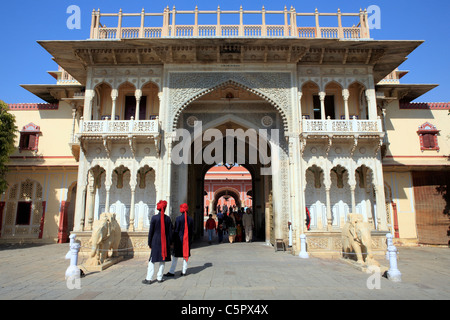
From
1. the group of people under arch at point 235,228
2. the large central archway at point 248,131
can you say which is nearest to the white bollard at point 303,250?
the large central archway at point 248,131

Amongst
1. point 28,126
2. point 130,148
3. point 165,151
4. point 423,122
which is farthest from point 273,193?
point 28,126

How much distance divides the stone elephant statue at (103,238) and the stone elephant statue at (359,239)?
7.01 meters

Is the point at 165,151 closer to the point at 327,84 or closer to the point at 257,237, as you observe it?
the point at 327,84

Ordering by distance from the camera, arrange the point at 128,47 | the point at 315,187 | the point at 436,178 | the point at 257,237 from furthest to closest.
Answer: the point at 257,237 < the point at 436,178 < the point at 315,187 < the point at 128,47

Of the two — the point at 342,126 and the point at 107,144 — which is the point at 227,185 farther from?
the point at 342,126

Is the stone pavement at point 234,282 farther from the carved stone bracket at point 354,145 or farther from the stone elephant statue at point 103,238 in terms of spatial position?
the carved stone bracket at point 354,145

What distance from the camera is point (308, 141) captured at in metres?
11.9

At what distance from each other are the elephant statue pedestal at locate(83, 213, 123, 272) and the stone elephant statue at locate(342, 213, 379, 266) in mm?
6958

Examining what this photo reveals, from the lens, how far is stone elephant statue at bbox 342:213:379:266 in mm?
7844

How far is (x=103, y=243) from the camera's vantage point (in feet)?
28.4

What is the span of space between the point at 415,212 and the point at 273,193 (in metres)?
7.80

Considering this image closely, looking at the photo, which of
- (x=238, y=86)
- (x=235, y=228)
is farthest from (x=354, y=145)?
(x=235, y=228)

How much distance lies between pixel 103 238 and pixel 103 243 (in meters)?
0.24

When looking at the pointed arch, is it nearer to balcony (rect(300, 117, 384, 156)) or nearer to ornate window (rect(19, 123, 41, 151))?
balcony (rect(300, 117, 384, 156))
